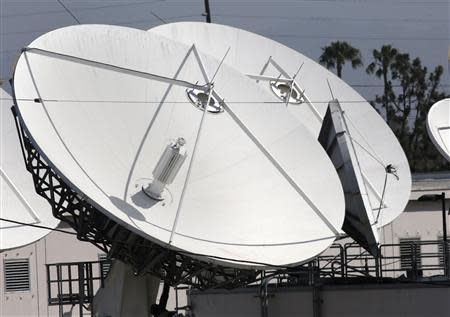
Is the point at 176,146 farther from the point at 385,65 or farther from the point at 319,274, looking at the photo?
the point at 385,65

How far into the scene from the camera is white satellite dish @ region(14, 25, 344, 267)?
86.3ft

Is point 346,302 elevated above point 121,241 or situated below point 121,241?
below

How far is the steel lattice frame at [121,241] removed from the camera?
90.3 ft

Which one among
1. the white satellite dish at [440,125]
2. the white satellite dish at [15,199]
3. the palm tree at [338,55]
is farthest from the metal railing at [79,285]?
the palm tree at [338,55]

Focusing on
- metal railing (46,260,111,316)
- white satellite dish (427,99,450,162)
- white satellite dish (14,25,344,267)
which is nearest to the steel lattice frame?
white satellite dish (14,25,344,267)

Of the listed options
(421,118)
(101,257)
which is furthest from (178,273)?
(421,118)

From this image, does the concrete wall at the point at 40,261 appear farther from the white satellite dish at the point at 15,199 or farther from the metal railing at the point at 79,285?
the white satellite dish at the point at 15,199

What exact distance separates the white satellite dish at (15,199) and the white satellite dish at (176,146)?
27.2ft

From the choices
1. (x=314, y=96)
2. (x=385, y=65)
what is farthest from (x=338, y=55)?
(x=314, y=96)

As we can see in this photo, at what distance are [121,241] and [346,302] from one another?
6.97 metres

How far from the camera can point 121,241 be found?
28.0 m

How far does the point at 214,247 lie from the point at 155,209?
1686mm

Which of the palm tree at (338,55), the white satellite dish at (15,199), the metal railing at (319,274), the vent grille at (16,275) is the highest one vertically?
the palm tree at (338,55)

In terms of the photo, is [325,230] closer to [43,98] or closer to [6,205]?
[43,98]
